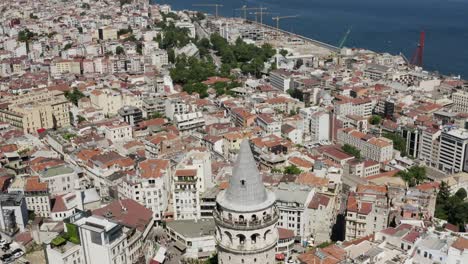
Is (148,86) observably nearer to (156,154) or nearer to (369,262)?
(156,154)

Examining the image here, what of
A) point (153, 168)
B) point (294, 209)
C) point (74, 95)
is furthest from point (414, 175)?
point (74, 95)

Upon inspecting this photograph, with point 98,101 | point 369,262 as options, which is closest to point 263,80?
point 98,101

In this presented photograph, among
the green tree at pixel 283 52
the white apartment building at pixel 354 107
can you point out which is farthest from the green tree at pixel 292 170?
the green tree at pixel 283 52

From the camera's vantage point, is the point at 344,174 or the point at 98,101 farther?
the point at 98,101

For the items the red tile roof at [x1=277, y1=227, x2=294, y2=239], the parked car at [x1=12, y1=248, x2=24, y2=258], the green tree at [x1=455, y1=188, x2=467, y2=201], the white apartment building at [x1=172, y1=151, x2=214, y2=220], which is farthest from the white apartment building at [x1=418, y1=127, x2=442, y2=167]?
the parked car at [x1=12, y1=248, x2=24, y2=258]

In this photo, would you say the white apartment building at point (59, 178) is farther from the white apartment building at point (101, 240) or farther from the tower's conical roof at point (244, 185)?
the tower's conical roof at point (244, 185)
